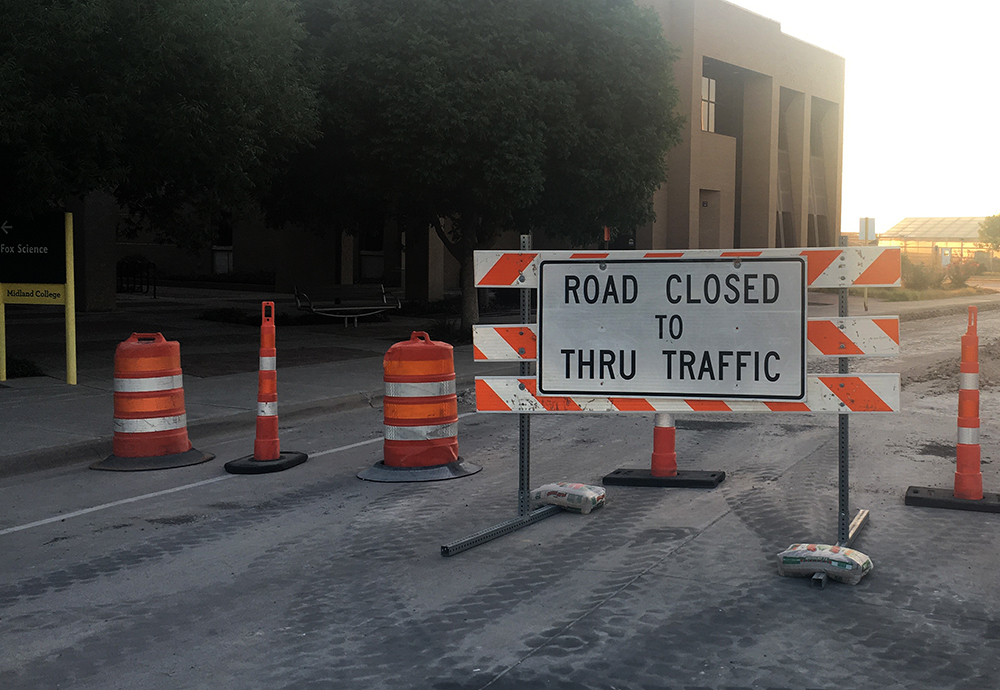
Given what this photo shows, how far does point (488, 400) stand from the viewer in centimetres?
673

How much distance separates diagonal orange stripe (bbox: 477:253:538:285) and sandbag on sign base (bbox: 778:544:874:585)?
233 centimetres

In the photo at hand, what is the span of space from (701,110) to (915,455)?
3477 centimetres

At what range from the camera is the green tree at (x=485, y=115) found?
17.7m

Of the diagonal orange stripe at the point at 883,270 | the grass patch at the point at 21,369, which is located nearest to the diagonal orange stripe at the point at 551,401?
the diagonal orange stripe at the point at 883,270

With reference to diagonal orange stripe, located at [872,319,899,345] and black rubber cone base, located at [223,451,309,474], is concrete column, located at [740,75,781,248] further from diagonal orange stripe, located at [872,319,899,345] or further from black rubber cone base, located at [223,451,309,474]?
diagonal orange stripe, located at [872,319,899,345]

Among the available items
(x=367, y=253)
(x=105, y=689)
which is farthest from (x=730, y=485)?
(x=367, y=253)

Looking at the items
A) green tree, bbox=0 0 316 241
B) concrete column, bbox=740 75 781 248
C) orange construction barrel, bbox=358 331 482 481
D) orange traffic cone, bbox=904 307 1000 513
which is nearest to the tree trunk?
green tree, bbox=0 0 316 241

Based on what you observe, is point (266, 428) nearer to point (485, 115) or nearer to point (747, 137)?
point (485, 115)

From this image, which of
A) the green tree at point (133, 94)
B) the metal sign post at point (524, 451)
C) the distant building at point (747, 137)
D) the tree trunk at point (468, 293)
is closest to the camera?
the metal sign post at point (524, 451)

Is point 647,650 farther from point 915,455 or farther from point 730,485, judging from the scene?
point 915,455

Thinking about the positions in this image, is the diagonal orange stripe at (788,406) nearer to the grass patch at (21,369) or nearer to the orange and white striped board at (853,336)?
the orange and white striped board at (853,336)

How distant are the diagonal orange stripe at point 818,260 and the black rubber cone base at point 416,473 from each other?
3486mm

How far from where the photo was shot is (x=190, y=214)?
610 inches

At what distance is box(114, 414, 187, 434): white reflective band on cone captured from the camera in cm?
930
